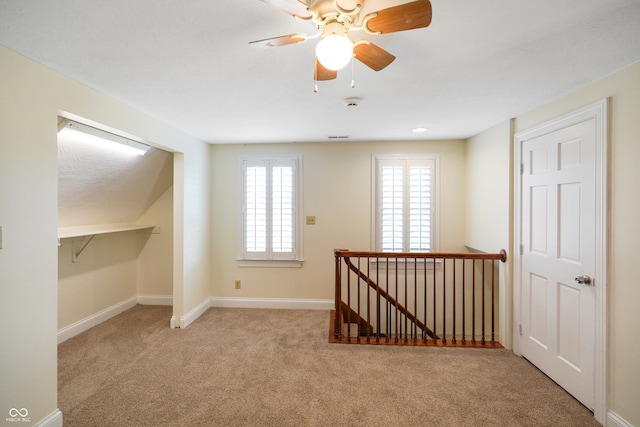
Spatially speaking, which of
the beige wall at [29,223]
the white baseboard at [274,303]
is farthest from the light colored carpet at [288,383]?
the white baseboard at [274,303]

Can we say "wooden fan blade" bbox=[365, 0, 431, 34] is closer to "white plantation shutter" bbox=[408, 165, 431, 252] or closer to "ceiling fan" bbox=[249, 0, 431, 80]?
"ceiling fan" bbox=[249, 0, 431, 80]

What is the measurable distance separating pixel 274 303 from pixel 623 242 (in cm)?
369

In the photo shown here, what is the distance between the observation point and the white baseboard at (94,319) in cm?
317

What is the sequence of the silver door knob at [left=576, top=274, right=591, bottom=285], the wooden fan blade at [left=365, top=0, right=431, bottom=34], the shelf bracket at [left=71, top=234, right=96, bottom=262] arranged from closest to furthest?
the wooden fan blade at [left=365, top=0, right=431, bottom=34], the silver door knob at [left=576, top=274, right=591, bottom=285], the shelf bracket at [left=71, top=234, right=96, bottom=262]

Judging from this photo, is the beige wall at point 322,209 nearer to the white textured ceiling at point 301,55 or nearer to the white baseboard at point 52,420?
the white textured ceiling at point 301,55

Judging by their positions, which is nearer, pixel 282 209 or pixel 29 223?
pixel 29 223

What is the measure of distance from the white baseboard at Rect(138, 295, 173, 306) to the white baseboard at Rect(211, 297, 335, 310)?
0.65 meters

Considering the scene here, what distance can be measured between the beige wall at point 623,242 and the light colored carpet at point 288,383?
39 centimetres

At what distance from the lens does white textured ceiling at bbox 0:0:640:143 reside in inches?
51.3

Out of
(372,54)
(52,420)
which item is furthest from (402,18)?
(52,420)

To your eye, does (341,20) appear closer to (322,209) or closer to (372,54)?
(372,54)

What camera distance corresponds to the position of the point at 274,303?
4.18 m

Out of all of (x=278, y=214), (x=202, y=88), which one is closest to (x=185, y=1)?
(x=202, y=88)

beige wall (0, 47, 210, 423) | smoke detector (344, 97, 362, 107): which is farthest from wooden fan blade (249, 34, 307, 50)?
beige wall (0, 47, 210, 423)
